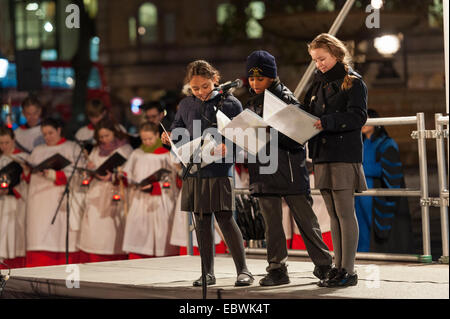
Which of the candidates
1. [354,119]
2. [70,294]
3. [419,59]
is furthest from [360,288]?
[419,59]

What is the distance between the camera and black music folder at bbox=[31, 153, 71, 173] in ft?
28.4

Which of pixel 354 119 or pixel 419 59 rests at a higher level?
pixel 419 59

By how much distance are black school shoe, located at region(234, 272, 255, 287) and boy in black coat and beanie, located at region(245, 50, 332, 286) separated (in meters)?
0.09

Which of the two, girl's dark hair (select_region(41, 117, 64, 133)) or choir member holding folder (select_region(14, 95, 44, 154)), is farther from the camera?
choir member holding folder (select_region(14, 95, 44, 154))

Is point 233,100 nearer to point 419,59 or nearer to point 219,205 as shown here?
point 219,205

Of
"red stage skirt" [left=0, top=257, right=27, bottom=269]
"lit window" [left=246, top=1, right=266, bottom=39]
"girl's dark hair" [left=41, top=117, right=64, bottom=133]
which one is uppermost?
"lit window" [left=246, top=1, right=266, bottom=39]

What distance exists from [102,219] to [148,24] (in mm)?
27365

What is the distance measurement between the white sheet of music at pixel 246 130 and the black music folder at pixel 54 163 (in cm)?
394

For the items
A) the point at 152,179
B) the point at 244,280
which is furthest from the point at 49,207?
the point at 244,280

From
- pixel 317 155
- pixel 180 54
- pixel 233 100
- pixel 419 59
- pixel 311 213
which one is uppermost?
pixel 180 54

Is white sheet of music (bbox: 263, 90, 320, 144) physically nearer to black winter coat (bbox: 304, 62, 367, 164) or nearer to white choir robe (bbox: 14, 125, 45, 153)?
black winter coat (bbox: 304, 62, 367, 164)

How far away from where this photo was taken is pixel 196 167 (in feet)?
17.9

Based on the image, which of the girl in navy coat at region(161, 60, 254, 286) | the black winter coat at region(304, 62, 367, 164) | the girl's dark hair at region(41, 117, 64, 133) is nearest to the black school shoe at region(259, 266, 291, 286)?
the girl in navy coat at region(161, 60, 254, 286)

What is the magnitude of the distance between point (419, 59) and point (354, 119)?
18195 mm
